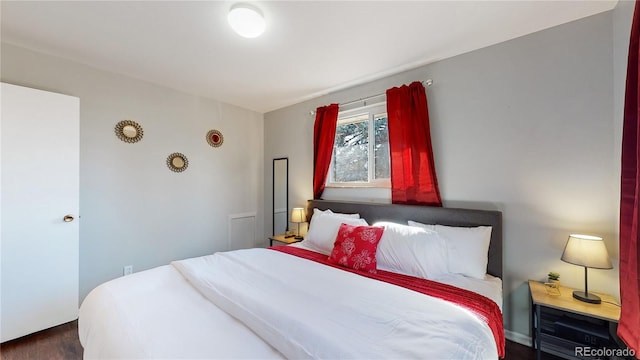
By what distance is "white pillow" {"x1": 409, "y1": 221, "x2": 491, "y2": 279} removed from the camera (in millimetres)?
1821

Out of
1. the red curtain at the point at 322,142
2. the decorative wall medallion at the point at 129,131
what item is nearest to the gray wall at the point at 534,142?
the red curtain at the point at 322,142

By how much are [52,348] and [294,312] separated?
87.3 inches

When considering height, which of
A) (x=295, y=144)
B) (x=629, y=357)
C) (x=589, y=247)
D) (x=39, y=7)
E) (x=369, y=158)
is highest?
(x=39, y=7)

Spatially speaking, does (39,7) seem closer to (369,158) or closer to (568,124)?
(369,158)

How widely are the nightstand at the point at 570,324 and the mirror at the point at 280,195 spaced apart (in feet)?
8.97

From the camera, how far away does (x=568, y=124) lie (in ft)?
5.79

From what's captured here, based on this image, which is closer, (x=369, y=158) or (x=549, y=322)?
(x=549, y=322)

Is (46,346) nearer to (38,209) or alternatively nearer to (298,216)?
(38,209)

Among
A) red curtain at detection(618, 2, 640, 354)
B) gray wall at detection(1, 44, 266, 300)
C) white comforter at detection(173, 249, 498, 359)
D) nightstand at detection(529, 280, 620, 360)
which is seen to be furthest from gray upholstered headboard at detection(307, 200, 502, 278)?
gray wall at detection(1, 44, 266, 300)

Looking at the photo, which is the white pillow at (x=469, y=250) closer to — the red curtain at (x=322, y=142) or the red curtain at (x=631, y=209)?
the red curtain at (x=631, y=209)

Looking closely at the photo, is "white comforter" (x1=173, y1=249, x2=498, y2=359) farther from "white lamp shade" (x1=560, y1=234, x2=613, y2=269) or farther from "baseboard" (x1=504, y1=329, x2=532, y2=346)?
"baseboard" (x1=504, y1=329, x2=532, y2=346)

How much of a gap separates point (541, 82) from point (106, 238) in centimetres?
410

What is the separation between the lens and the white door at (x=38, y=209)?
195cm

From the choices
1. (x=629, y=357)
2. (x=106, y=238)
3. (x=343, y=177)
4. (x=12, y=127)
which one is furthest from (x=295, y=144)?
(x=629, y=357)
